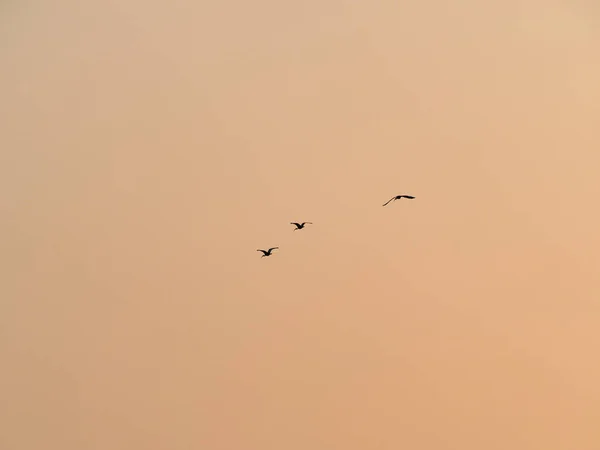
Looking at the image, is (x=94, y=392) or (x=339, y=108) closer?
(x=94, y=392)

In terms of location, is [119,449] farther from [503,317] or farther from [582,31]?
[582,31]

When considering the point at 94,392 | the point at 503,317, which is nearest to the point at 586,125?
the point at 503,317

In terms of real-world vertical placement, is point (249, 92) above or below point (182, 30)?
below

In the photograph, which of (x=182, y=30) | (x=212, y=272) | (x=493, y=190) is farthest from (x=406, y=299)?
(x=182, y=30)

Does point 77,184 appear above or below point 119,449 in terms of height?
above

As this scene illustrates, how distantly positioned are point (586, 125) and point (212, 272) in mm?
2807

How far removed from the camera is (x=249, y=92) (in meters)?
4.62

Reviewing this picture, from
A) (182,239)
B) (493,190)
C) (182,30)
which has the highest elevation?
(182,30)

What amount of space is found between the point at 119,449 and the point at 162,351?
2.17 feet

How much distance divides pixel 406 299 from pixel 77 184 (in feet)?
7.70

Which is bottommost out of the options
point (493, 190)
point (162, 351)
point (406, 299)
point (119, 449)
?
point (119, 449)

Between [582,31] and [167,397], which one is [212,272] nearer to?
[167,397]

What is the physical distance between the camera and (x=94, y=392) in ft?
14.2

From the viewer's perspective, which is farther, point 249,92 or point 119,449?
point 249,92
